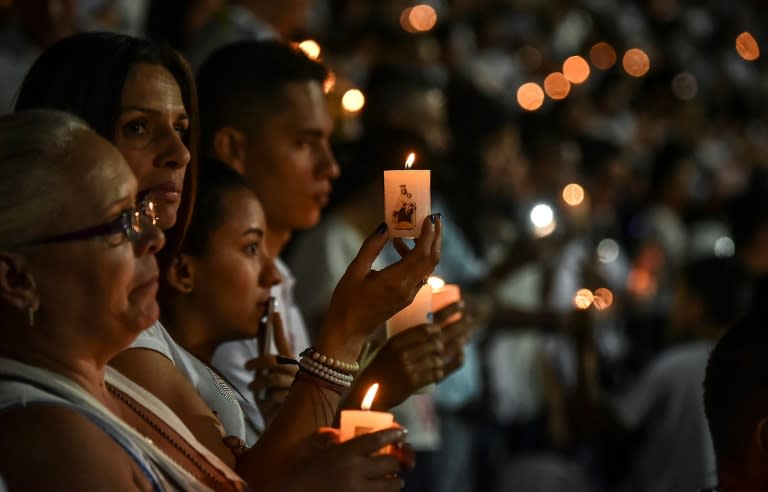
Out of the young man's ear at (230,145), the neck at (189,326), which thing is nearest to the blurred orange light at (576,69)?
the young man's ear at (230,145)

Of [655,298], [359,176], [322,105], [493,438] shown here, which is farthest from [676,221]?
[322,105]

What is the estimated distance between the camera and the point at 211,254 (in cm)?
319

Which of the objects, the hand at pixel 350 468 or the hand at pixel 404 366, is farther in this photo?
the hand at pixel 404 366

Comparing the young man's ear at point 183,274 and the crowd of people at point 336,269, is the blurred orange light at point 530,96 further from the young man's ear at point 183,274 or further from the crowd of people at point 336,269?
the young man's ear at point 183,274

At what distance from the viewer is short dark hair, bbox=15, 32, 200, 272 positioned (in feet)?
8.91

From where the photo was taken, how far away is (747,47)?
15.9 m

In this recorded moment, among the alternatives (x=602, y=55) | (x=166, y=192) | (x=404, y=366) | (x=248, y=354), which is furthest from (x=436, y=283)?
(x=602, y=55)

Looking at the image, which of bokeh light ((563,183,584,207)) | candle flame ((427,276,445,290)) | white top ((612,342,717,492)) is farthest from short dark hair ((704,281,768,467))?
bokeh light ((563,183,584,207))

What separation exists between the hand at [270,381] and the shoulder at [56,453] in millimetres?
1238

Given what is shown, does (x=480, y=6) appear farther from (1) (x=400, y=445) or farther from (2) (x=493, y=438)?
(1) (x=400, y=445)

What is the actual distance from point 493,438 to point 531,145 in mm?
2113

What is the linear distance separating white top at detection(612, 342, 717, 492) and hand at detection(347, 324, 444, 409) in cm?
251

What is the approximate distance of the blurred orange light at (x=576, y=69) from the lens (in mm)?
11188

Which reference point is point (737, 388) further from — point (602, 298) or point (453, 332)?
point (602, 298)
